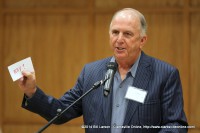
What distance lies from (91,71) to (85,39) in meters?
1.87

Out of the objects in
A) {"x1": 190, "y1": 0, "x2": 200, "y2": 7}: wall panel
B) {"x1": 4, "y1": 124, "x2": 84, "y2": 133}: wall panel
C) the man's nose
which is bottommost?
{"x1": 4, "y1": 124, "x2": 84, "y2": 133}: wall panel

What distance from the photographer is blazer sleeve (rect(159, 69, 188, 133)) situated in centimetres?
229

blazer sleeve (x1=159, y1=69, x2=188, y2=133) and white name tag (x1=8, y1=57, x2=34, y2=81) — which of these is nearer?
white name tag (x1=8, y1=57, x2=34, y2=81)

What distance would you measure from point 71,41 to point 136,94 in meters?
2.30

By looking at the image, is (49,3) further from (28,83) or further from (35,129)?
(28,83)

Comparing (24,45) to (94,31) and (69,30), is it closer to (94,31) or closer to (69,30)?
(69,30)

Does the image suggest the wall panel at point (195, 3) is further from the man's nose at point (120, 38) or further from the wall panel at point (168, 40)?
the man's nose at point (120, 38)

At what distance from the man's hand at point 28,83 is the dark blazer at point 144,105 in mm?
45

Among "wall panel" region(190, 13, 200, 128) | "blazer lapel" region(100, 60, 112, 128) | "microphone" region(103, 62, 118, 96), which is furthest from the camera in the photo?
"wall panel" region(190, 13, 200, 128)

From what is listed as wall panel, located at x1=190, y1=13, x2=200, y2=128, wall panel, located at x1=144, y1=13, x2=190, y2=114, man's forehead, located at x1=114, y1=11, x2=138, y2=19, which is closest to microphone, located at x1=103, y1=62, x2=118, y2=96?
man's forehead, located at x1=114, y1=11, x2=138, y2=19

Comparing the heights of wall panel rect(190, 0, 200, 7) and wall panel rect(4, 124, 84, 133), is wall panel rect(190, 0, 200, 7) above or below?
above

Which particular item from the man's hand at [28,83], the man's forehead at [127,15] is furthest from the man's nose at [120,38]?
the man's hand at [28,83]

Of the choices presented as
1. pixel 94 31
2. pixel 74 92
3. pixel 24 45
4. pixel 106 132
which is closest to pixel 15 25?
pixel 24 45

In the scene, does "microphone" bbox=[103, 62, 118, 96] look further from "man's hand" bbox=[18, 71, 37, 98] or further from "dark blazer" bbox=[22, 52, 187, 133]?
"man's hand" bbox=[18, 71, 37, 98]
